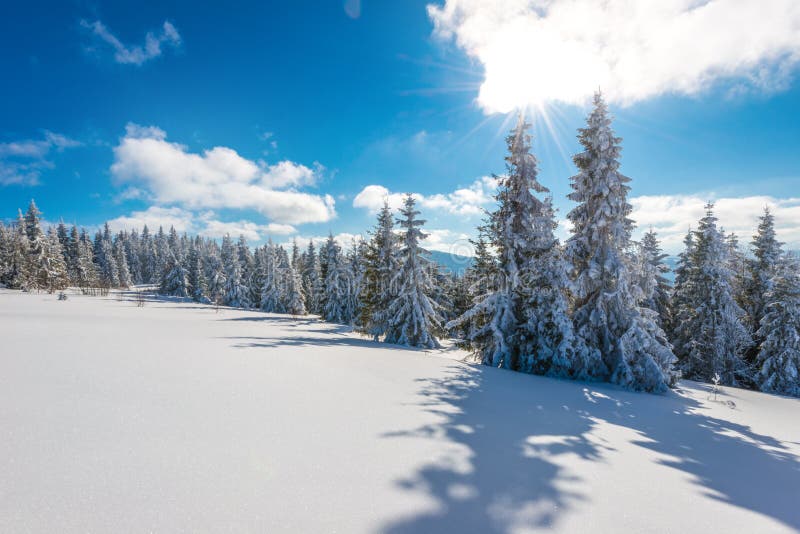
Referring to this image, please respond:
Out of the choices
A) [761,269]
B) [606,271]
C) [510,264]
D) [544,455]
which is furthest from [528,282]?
[761,269]

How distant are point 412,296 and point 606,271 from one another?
10802 mm

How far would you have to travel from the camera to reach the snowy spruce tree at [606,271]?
41.4 feet

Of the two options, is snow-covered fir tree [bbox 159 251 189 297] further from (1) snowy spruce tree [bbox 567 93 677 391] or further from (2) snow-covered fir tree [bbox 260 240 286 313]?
(1) snowy spruce tree [bbox 567 93 677 391]

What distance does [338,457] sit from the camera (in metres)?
3.98

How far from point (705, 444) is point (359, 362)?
8.01 m

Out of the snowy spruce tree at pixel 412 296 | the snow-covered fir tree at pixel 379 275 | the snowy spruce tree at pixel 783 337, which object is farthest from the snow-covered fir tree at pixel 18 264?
the snowy spruce tree at pixel 783 337

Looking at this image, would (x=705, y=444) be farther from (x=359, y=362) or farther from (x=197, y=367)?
(x=197, y=367)

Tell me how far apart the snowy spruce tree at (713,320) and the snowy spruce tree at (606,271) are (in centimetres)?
1102

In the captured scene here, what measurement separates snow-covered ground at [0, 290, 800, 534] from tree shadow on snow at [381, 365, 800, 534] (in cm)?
3

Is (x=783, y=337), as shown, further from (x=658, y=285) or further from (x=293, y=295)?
(x=293, y=295)

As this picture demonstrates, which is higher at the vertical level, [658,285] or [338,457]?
[658,285]

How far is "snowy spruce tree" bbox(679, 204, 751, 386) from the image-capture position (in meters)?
20.1

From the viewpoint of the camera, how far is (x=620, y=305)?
43.7 ft

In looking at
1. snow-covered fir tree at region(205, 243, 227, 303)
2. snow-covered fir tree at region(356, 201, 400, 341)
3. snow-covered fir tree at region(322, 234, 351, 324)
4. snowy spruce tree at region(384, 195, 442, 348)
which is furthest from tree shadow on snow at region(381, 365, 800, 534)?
snow-covered fir tree at region(205, 243, 227, 303)
